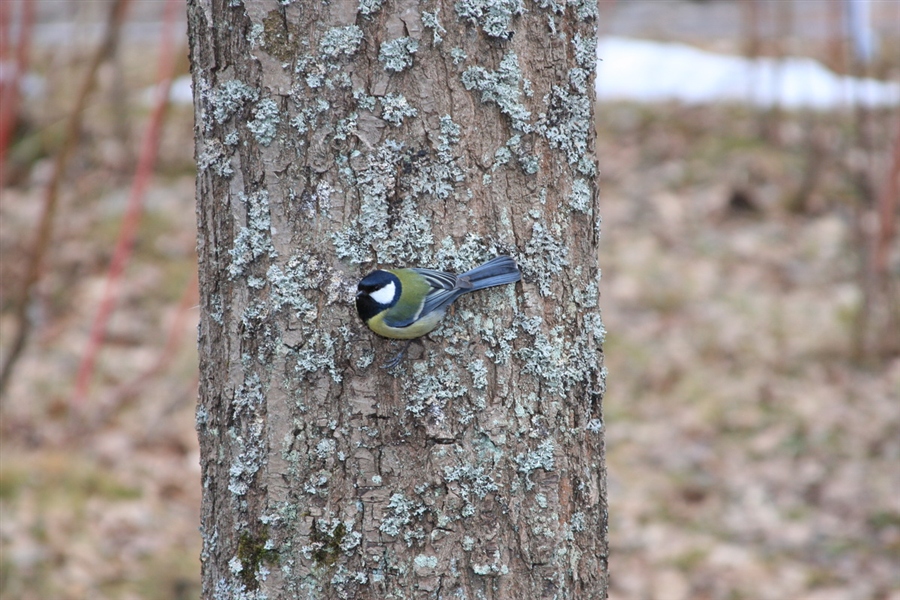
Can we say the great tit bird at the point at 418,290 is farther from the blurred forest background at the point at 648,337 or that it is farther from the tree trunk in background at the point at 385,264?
the blurred forest background at the point at 648,337

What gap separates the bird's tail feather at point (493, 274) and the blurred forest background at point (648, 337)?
277 centimetres

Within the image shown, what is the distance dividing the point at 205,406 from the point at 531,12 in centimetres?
104

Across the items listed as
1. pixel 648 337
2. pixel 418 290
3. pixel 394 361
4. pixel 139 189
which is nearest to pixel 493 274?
pixel 418 290

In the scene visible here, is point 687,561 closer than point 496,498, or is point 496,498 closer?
point 496,498

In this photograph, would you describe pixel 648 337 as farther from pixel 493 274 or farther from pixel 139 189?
pixel 493 274

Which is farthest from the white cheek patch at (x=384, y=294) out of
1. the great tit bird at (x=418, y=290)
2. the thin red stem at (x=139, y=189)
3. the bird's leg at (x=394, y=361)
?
the thin red stem at (x=139, y=189)

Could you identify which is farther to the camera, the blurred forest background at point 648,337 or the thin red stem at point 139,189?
the thin red stem at point 139,189

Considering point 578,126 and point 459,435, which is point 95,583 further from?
point 578,126

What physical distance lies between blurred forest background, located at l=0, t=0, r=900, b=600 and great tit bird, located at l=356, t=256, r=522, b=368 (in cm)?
266

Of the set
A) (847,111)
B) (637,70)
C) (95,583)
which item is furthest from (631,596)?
(637,70)

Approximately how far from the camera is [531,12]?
5.35ft

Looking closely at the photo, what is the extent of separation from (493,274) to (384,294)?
0.72 ft

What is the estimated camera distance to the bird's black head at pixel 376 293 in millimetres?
1546

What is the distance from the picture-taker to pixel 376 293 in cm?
157
